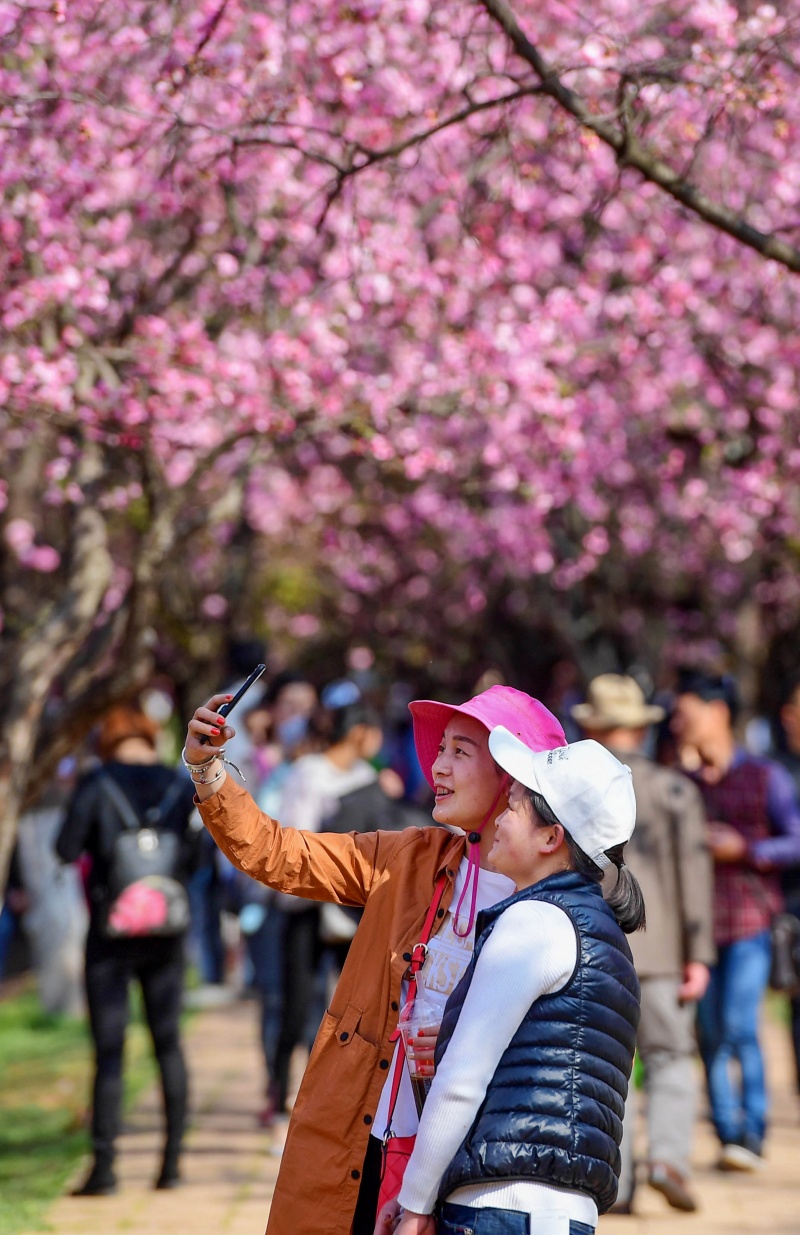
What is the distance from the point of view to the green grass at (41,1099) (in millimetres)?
6391

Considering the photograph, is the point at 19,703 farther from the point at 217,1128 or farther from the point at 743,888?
the point at 743,888

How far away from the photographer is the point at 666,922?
6086 mm

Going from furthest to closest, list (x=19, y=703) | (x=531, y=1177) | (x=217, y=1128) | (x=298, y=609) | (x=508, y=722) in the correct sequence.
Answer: (x=298, y=609), (x=217, y=1128), (x=19, y=703), (x=508, y=722), (x=531, y=1177)

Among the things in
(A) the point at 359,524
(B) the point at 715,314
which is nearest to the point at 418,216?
(B) the point at 715,314

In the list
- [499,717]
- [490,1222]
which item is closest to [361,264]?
[499,717]

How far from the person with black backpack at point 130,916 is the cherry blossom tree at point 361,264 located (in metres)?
0.37

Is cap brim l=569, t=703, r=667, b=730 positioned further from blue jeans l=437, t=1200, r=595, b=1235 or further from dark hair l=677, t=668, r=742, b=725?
blue jeans l=437, t=1200, r=595, b=1235

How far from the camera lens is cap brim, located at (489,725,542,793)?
299 centimetres

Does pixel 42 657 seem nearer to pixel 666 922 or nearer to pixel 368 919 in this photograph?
pixel 666 922

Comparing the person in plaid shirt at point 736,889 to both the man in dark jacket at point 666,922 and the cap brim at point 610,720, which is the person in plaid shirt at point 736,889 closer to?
the man in dark jacket at point 666,922

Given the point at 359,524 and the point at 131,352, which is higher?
the point at 359,524

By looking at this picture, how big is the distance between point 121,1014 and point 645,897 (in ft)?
7.12

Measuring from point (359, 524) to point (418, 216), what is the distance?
10.8 meters

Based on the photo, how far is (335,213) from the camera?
8.41 m
